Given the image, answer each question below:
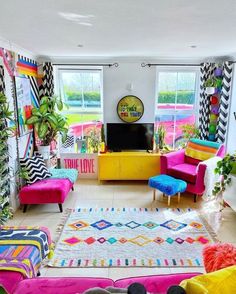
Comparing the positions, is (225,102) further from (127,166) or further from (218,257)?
(218,257)

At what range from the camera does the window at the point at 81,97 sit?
5.03m

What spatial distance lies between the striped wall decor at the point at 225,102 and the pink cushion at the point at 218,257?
340 centimetres

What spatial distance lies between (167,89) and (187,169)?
70.1 inches

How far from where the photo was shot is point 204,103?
4809mm

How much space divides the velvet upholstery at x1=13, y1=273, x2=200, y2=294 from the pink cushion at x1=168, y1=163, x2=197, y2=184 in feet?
7.96

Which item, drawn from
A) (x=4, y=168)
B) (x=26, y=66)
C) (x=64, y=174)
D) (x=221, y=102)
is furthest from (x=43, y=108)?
(x=221, y=102)

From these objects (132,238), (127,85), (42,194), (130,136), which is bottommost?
(132,238)

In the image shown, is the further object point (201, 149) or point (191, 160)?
point (191, 160)

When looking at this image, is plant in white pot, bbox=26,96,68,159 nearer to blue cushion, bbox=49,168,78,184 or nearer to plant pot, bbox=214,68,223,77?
blue cushion, bbox=49,168,78,184

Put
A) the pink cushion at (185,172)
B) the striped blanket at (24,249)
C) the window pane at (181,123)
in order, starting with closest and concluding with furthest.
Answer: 1. the striped blanket at (24,249)
2. the pink cushion at (185,172)
3. the window pane at (181,123)

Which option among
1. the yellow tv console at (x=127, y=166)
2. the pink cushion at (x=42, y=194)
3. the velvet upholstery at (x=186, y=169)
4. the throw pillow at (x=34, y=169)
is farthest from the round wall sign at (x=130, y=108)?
the pink cushion at (x=42, y=194)

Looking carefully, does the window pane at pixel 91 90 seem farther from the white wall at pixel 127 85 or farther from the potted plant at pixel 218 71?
the potted plant at pixel 218 71

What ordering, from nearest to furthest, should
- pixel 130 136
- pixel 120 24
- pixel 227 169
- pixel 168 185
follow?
pixel 120 24, pixel 227 169, pixel 168 185, pixel 130 136

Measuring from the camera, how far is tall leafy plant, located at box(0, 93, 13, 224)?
2.96 m
